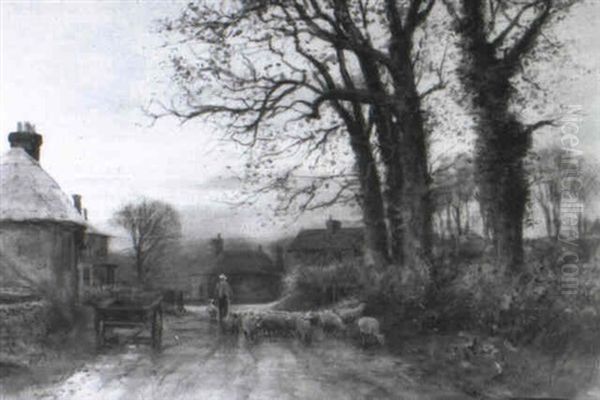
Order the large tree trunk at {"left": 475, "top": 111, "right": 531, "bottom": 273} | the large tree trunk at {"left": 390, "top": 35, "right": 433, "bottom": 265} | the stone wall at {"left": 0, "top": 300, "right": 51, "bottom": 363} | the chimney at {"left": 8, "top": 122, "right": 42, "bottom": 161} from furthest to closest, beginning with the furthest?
the large tree trunk at {"left": 390, "top": 35, "right": 433, "bottom": 265}
the large tree trunk at {"left": 475, "top": 111, "right": 531, "bottom": 273}
the chimney at {"left": 8, "top": 122, "right": 42, "bottom": 161}
the stone wall at {"left": 0, "top": 300, "right": 51, "bottom": 363}

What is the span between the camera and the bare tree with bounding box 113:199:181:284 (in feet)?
23.5

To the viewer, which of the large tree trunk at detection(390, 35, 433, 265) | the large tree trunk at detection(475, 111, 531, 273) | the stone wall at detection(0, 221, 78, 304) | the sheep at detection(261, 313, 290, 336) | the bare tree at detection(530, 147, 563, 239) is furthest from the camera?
the large tree trunk at detection(390, 35, 433, 265)

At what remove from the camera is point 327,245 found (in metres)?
8.48

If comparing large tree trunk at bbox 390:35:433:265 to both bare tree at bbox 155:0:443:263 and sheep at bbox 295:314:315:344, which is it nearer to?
bare tree at bbox 155:0:443:263

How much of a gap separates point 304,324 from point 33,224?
12.3 ft

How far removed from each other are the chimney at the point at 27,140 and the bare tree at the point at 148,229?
110 centimetres

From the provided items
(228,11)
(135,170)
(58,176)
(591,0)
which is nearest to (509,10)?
(591,0)

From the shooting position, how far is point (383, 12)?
9.76m

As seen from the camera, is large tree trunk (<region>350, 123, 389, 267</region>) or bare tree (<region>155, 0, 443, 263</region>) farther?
large tree trunk (<region>350, 123, 389, 267</region>)

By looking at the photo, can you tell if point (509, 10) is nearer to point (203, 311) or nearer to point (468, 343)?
point (468, 343)

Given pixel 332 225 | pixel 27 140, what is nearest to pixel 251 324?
pixel 332 225

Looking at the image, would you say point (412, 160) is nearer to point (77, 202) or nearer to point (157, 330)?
point (157, 330)

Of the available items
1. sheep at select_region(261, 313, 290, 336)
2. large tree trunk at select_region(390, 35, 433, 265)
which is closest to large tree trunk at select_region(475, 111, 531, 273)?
large tree trunk at select_region(390, 35, 433, 265)

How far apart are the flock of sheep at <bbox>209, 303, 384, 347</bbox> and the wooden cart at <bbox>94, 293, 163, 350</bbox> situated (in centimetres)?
103
